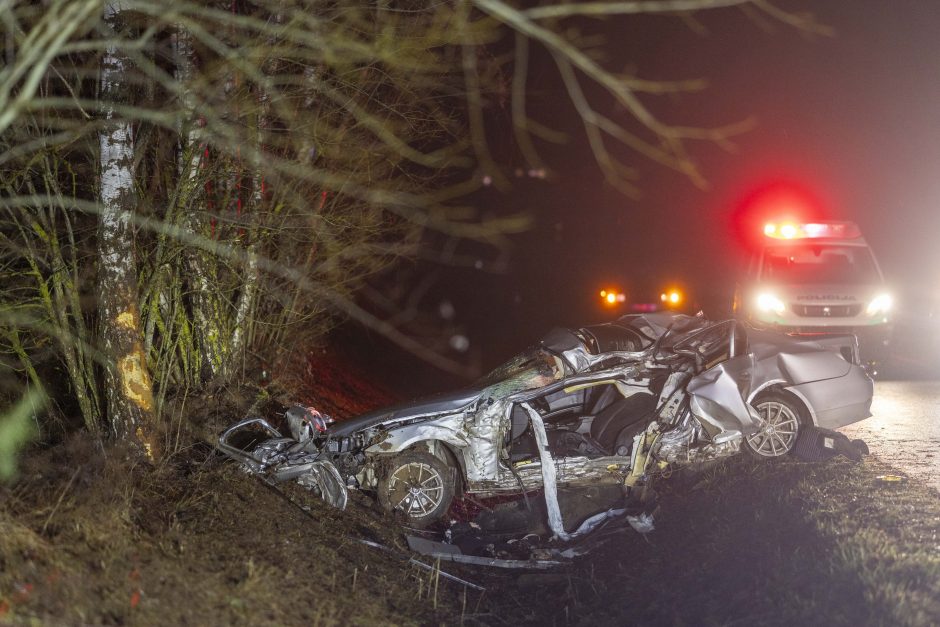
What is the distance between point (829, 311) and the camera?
12477 mm

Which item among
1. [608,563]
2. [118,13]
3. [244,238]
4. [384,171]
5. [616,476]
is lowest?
[608,563]

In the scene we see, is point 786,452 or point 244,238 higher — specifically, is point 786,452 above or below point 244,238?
below

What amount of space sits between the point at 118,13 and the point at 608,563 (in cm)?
592

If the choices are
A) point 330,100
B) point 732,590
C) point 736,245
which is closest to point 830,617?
point 732,590

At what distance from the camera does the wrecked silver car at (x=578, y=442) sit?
7.07 m

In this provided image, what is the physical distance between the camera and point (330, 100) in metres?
9.72

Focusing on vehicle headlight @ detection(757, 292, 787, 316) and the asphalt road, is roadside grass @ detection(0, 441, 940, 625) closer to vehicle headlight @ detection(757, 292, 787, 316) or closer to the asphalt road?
the asphalt road

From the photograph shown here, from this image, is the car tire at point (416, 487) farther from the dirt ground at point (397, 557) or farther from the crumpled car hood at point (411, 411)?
the crumpled car hood at point (411, 411)

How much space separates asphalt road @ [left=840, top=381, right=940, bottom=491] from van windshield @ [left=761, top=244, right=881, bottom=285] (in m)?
1.81

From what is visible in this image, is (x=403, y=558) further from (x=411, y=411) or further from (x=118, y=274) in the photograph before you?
(x=118, y=274)

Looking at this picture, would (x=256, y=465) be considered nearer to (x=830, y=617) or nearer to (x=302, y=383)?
(x=830, y=617)

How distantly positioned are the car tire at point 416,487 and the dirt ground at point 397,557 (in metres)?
0.20

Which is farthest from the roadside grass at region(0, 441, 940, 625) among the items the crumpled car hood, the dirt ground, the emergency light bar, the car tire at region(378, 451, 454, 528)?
the emergency light bar

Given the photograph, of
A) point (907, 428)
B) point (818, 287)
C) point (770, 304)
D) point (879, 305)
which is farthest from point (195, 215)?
point (879, 305)
